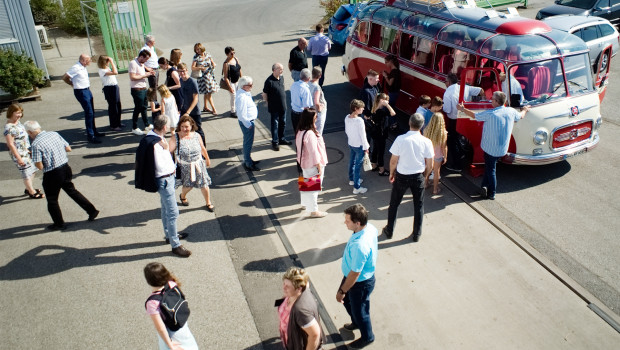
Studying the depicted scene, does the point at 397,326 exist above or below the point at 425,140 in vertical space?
below

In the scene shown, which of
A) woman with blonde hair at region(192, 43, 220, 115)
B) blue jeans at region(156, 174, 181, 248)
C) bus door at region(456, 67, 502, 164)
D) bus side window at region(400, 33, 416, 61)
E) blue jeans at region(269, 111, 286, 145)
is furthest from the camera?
woman with blonde hair at region(192, 43, 220, 115)

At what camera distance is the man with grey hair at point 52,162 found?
726cm

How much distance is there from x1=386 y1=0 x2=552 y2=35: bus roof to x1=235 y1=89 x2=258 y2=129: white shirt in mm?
4248

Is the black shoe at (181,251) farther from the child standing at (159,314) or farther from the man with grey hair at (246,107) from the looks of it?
the man with grey hair at (246,107)

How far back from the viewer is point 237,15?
23.2 metres

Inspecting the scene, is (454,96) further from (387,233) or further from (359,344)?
(359,344)

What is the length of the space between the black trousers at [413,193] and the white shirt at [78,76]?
23.1ft

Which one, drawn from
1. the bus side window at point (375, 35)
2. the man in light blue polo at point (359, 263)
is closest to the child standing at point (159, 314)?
the man in light blue polo at point (359, 263)

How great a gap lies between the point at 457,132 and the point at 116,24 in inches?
421

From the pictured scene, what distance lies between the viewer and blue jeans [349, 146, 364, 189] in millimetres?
8341

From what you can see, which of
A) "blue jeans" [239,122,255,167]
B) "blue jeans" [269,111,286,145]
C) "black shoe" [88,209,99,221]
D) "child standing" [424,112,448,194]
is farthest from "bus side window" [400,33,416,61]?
"black shoe" [88,209,99,221]

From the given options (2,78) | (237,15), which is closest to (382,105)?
(2,78)

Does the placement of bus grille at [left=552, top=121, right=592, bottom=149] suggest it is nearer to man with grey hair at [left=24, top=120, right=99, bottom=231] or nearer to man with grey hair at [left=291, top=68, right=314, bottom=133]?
man with grey hair at [left=291, top=68, right=314, bottom=133]

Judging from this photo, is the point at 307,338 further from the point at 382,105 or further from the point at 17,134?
the point at 17,134
